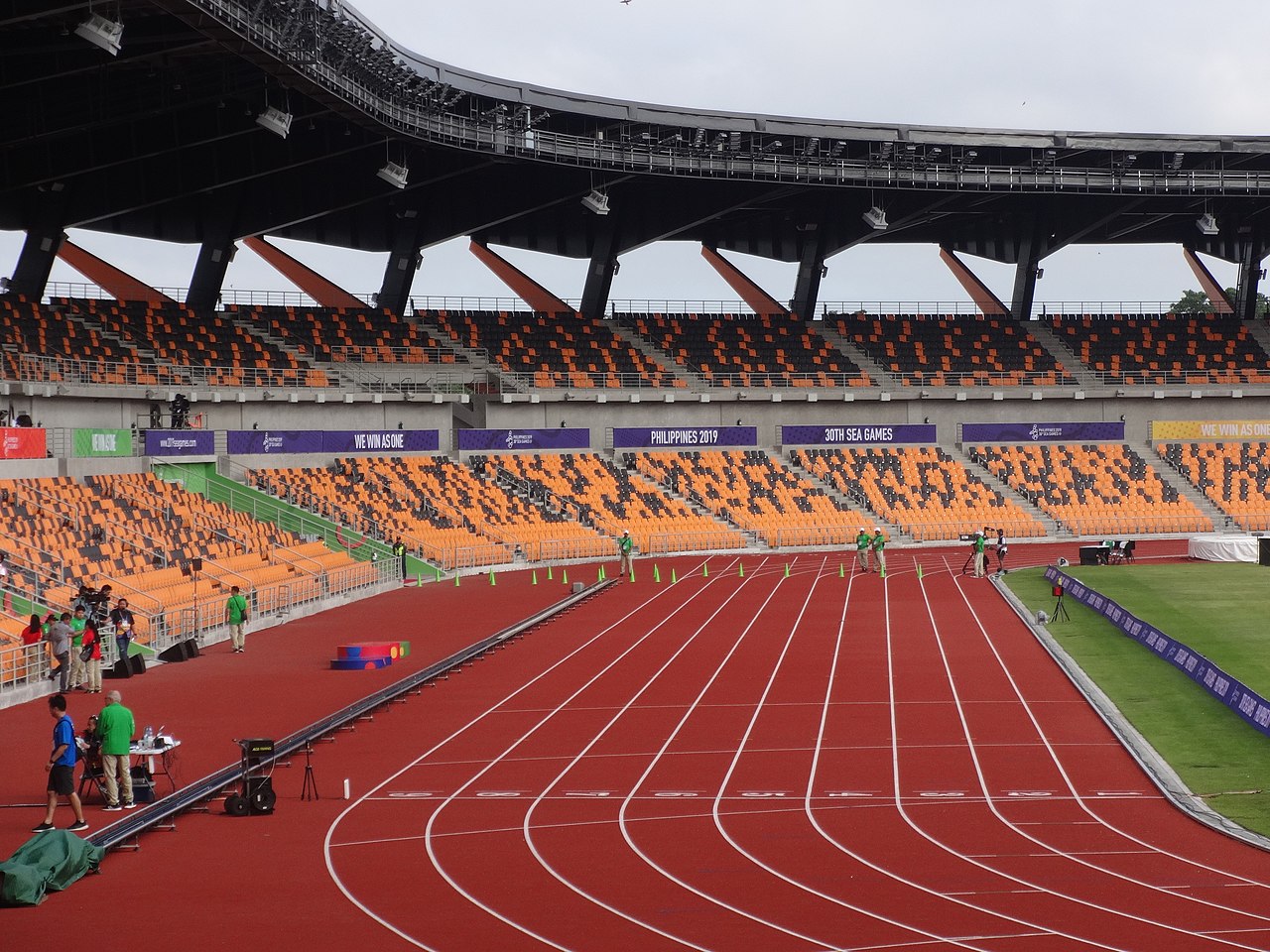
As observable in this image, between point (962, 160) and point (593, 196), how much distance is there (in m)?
14.7

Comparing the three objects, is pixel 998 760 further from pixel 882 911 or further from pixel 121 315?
pixel 121 315

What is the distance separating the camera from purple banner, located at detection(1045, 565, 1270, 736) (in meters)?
17.5

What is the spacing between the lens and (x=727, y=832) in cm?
1319

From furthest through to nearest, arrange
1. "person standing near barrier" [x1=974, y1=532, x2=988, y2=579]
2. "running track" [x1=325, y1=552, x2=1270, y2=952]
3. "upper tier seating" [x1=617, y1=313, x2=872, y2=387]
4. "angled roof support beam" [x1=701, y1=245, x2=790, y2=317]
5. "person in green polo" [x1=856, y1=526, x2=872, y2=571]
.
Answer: "angled roof support beam" [x1=701, y1=245, x2=790, y2=317] → "upper tier seating" [x1=617, y1=313, x2=872, y2=387] → "person in green polo" [x1=856, y1=526, x2=872, y2=571] → "person standing near barrier" [x1=974, y1=532, x2=988, y2=579] → "running track" [x1=325, y1=552, x2=1270, y2=952]

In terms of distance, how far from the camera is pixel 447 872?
12.0 m

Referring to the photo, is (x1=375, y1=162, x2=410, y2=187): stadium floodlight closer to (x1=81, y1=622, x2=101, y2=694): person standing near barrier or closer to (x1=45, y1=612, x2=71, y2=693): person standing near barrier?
(x1=81, y1=622, x2=101, y2=694): person standing near barrier

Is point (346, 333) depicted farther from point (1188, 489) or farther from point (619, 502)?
point (1188, 489)

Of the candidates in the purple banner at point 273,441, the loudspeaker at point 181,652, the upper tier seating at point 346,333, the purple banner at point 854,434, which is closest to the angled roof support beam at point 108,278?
the upper tier seating at point 346,333

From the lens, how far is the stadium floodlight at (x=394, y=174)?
46750 millimetres

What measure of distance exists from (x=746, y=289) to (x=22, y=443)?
36236 millimetres

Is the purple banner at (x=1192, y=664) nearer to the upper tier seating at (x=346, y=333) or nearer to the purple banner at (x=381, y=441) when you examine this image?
the purple banner at (x=381, y=441)

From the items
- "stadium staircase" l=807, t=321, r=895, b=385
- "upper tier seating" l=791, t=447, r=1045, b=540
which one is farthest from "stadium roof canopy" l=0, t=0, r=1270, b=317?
"upper tier seating" l=791, t=447, r=1045, b=540

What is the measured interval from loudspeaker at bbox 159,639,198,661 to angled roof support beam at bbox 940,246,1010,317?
46527mm

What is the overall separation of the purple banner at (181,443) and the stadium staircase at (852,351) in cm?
2703
